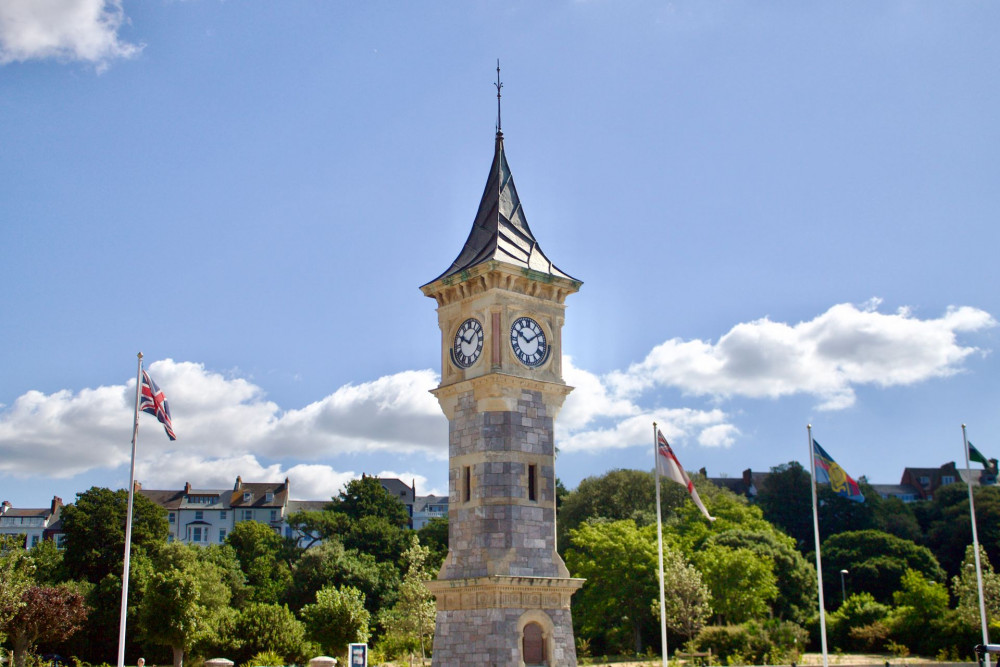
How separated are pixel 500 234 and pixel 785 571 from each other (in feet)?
126

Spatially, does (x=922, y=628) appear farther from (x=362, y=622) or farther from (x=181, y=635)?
(x=181, y=635)

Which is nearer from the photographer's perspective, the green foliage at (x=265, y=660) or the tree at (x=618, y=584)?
the green foliage at (x=265, y=660)

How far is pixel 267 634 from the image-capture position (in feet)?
153

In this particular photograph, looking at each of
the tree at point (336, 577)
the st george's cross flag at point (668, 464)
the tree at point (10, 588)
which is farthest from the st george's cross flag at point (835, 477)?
the tree at point (336, 577)

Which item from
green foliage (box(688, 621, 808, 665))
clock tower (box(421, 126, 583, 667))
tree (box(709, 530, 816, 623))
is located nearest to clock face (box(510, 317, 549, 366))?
clock tower (box(421, 126, 583, 667))

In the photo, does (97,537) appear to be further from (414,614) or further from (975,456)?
(975,456)

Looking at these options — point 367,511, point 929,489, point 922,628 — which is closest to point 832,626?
point 922,628

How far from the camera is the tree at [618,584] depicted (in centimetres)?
5666

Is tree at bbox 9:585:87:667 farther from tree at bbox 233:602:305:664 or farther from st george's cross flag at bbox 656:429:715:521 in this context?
st george's cross flag at bbox 656:429:715:521

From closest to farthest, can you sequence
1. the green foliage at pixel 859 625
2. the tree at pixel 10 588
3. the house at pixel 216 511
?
the tree at pixel 10 588, the green foliage at pixel 859 625, the house at pixel 216 511

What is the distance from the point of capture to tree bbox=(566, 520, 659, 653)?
5666cm

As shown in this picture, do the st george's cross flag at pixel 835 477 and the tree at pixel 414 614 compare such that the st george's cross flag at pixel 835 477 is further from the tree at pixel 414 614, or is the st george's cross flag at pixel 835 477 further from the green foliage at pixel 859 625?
the green foliage at pixel 859 625

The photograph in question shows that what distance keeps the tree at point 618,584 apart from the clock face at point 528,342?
1005 inches

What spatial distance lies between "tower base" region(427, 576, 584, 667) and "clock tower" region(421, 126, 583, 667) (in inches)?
1.2
